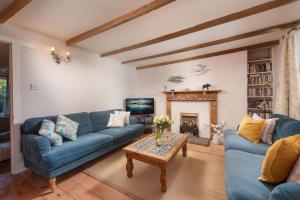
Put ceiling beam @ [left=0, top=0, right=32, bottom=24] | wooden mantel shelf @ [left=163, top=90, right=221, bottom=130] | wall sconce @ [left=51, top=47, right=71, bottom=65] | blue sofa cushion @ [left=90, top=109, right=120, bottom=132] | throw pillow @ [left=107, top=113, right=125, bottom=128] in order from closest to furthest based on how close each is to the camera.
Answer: ceiling beam @ [left=0, top=0, right=32, bottom=24], wall sconce @ [left=51, top=47, right=71, bottom=65], blue sofa cushion @ [left=90, top=109, right=120, bottom=132], throw pillow @ [left=107, top=113, right=125, bottom=128], wooden mantel shelf @ [left=163, top=90, right=221, bottom=130]

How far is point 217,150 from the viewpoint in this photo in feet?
→ 11.2

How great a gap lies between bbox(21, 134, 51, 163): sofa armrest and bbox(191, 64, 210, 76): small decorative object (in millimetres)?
4020

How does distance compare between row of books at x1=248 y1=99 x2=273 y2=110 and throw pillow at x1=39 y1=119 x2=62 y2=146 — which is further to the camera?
row of books at x1=248 y1=99 x2=273 y2=110

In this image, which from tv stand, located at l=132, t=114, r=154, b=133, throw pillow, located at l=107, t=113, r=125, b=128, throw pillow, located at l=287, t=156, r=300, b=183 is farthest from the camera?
tv stand, located at l=132, t=114, r=154, b=133

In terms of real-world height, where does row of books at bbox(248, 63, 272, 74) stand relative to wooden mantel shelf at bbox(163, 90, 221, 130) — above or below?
above

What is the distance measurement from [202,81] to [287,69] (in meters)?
1.98

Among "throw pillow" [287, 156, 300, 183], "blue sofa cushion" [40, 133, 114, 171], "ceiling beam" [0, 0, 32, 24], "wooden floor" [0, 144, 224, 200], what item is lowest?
"wooden floor" [0, 144, 224, 200]

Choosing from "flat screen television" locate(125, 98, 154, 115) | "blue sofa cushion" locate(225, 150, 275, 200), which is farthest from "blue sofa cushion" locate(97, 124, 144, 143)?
"blue sofa cushion" locate(225, 150, 275, 200)

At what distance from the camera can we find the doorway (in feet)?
8.36

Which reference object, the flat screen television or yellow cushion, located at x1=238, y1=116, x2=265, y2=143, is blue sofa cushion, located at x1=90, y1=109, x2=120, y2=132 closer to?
the flat screen television

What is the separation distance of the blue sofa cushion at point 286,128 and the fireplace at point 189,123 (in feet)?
7.28

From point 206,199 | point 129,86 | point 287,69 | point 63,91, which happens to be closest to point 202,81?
point 287,69

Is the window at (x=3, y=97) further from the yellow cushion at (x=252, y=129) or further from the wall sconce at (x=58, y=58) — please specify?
the yellow cushion at (x=252, y=129)

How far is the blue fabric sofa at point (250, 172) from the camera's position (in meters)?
0.96
